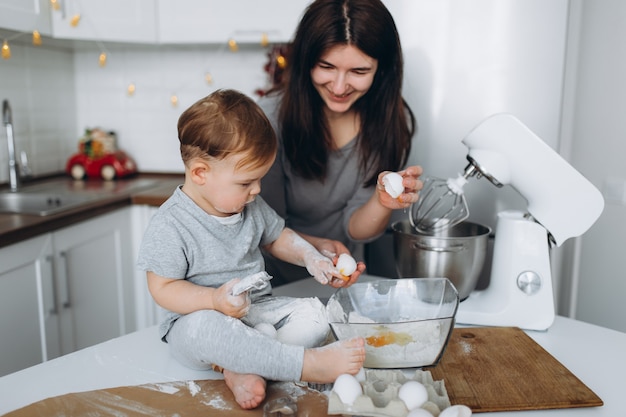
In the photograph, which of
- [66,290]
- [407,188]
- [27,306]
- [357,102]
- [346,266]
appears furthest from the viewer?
[66,290]

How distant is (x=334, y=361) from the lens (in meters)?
0.79

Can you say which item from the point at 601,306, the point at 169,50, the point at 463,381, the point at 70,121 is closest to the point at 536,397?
the point at 463,381

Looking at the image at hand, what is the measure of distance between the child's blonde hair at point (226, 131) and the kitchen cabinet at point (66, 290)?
88cm

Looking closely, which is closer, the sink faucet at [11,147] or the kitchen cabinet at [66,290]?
the kitchen cabinet at [66,290]

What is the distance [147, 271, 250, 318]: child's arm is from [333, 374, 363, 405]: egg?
0.60 feet

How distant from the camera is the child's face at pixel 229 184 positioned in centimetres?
92

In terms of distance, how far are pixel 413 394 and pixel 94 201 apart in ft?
4.83

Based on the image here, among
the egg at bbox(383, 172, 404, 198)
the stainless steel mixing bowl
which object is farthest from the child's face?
the stainless steel mixing bowl

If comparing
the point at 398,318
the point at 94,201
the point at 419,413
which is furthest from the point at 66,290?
the point at 419,413

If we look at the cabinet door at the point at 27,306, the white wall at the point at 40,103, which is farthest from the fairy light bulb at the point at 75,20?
the cabinet door at the point at 27,306

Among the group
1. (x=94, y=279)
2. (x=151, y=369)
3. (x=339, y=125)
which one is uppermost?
(x=339, y=125)

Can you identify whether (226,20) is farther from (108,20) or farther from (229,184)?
(229,184)

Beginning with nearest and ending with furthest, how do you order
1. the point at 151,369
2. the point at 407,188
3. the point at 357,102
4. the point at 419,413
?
the point at 419,413 < the point at 151,369 < the point at 407,188 < the point at 357,102

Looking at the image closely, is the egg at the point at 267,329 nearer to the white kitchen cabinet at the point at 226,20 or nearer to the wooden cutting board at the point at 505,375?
the wooden cutting board at the point at 505,375
